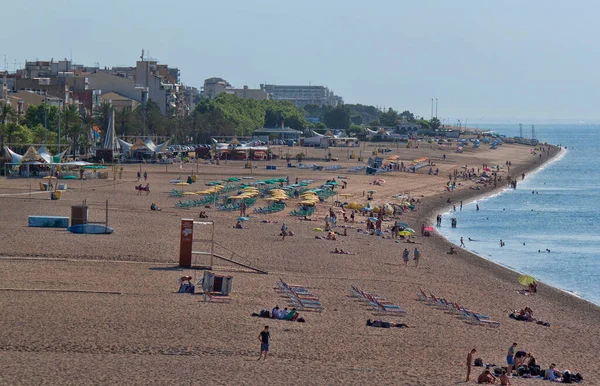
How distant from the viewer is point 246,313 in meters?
22.6

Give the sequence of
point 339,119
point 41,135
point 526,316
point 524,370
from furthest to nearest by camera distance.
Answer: point 339,119
point 41,135
point 526,316
point 524,370

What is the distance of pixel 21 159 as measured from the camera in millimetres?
57469

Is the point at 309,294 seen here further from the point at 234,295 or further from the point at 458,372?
the point at 458,372

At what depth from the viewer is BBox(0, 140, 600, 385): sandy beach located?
59.3 feet

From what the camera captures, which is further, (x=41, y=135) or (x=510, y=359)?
(x=41, y=135)

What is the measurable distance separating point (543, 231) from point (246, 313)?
106 feet

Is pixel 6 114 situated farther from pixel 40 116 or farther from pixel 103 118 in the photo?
pixel 103 118

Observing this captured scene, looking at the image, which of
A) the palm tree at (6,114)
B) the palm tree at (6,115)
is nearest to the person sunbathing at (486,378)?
the palm tree at (6,115)

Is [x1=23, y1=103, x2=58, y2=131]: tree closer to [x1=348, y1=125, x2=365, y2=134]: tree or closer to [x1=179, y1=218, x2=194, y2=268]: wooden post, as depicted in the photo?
[x1=179, y1=218, x2=194, y2=268]: wooden post

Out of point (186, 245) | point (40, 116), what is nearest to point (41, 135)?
point (40, 116)

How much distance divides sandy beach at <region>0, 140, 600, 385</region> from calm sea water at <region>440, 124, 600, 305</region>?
2.00m

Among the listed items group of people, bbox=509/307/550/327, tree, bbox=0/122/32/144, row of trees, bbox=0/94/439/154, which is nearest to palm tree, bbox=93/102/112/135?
row of trees, bbox=0/94/439/154

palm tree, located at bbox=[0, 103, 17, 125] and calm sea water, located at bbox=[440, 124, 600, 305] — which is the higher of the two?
palm tree, located at bbox=[0, 103, 17, 125]

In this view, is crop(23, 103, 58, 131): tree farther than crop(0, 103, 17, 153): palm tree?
Yes
